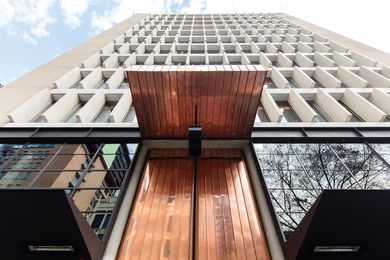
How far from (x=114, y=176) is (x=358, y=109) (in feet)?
36.6

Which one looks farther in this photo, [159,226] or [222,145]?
[222,145]

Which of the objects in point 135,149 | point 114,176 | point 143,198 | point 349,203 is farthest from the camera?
point 135,149

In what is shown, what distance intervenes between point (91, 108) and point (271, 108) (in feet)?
27.5

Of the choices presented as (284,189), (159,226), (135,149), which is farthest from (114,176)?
(284,189)

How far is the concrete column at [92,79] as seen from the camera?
12.4m

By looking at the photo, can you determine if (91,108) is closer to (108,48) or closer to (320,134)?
(108,48)

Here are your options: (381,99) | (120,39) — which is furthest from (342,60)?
(120,39)

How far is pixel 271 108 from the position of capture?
10469 millimetres

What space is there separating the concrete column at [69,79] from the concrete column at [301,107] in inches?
479

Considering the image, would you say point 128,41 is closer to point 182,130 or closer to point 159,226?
point 182,130

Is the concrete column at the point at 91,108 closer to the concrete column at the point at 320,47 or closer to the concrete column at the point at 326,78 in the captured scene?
the concrete column at the point at 326,78

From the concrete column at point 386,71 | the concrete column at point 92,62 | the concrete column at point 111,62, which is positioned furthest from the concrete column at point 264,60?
the concrete column at point 92,62

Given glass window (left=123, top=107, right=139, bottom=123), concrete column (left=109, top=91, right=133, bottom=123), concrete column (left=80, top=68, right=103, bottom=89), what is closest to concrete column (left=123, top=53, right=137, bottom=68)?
concrete column (left=80, top=68, right=103, bottom=89)

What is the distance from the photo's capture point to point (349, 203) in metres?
3.82
